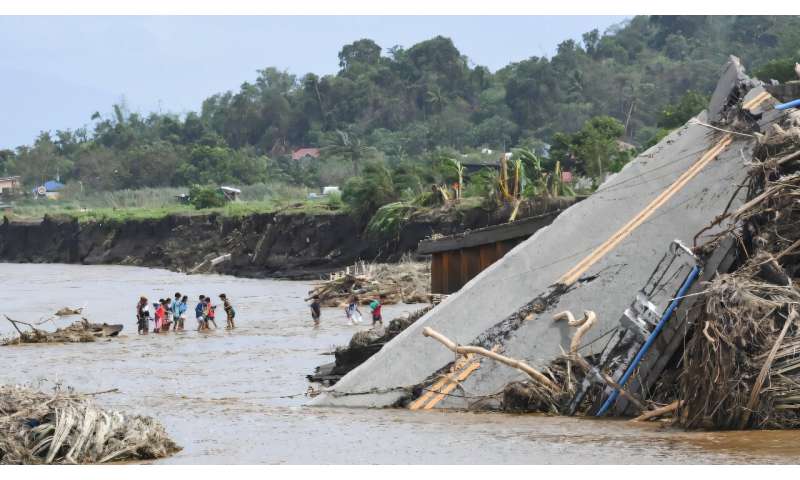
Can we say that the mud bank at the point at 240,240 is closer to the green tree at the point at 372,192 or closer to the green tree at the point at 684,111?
the green tree at the point at 372,192

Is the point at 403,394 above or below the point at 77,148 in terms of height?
below

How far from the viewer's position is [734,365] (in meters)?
13.6

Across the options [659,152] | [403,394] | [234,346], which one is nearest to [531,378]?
[403,394]

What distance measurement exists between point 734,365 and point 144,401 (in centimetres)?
1018

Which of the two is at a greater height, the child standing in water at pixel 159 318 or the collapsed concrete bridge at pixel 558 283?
the collapsed concrete bridge at pixel 558 283

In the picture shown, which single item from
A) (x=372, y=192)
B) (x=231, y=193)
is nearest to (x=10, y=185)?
(x=231, y=193)

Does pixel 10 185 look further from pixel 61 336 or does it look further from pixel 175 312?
pixel 61 336

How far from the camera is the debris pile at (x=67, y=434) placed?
12961 mm

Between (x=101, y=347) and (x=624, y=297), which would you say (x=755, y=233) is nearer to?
(x=624, y=297)

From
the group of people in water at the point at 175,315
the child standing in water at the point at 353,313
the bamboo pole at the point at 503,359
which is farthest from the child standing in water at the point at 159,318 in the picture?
the bamboo pole at the point at 503,359

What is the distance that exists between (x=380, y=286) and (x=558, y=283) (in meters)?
21.9

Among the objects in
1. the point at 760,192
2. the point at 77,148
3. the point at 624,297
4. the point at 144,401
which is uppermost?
the point at 77,148

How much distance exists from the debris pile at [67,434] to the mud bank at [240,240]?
33287mm

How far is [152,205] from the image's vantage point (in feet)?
311
